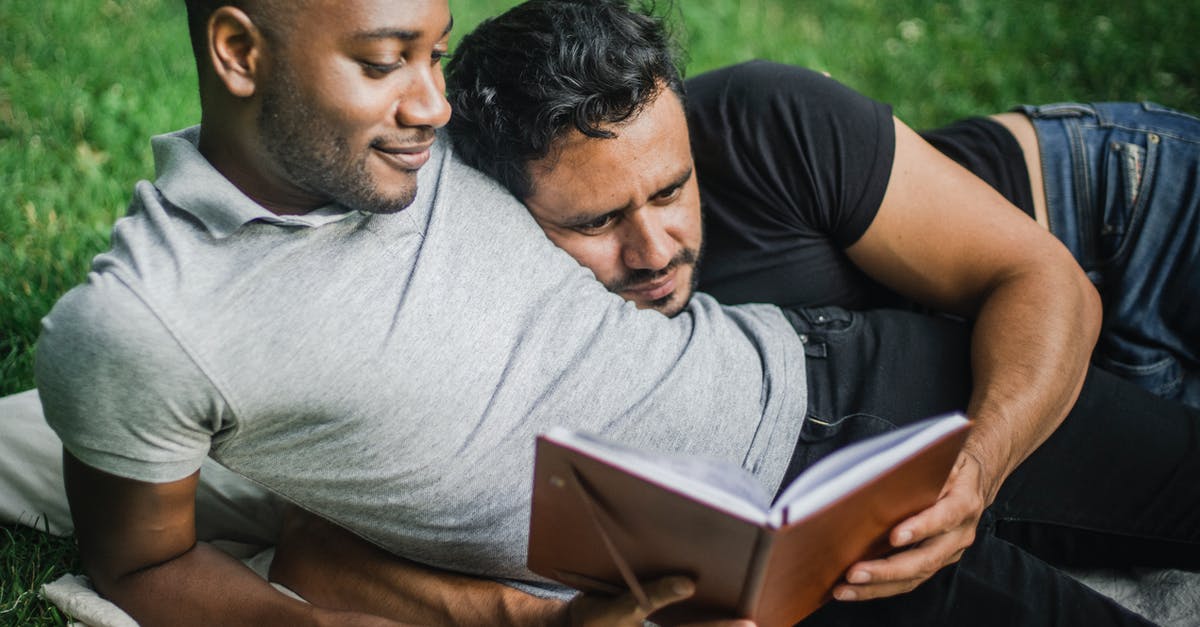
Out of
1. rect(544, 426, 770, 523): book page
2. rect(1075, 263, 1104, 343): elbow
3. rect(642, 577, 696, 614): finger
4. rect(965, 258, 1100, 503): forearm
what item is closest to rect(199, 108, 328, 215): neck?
rect(544, 426, 770, 523): book page

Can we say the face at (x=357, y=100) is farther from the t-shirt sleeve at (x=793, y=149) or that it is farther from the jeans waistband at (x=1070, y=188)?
the jeans waistband at (x=1070, y=188)

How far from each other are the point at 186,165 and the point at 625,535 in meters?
1.03

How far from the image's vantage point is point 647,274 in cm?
249

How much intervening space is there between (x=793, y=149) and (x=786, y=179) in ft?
0.23

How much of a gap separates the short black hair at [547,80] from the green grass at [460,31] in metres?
1.14

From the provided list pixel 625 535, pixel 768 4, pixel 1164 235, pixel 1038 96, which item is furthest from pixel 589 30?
pixel 768 4

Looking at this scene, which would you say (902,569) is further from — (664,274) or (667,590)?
(664,274)

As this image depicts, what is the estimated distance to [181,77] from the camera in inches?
169

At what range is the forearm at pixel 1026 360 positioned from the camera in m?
2.19

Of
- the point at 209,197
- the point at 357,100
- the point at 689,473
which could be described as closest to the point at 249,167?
the point at 209,197

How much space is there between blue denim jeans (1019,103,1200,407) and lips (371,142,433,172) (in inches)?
64.2

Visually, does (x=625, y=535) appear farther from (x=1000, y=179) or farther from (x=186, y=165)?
(x=1000, y=179)

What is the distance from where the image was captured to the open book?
4.78 feet

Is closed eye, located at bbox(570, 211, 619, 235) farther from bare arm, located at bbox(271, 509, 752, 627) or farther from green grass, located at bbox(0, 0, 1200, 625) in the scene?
green grass, located at bbox(0, 0, 1200, 625)
